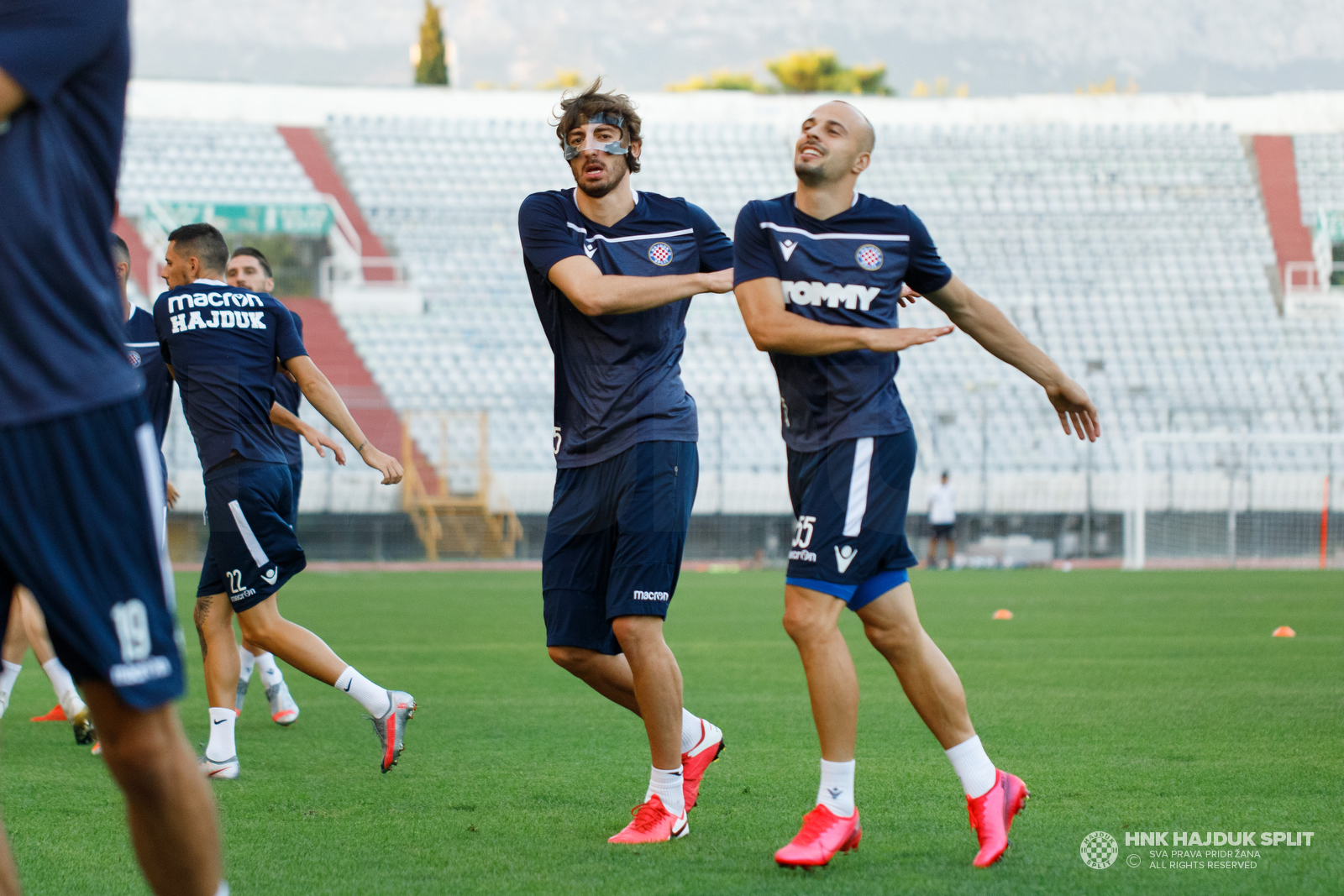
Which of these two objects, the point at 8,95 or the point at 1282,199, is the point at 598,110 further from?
the point at 1282,199

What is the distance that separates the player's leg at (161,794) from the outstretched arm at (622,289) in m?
2.23

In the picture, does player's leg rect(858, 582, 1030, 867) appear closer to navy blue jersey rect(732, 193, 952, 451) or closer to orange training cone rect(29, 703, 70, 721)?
navy blue jersey rect(732, 193, 952, 451)

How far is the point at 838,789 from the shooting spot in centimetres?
381

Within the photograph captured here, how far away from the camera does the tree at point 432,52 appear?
51.6 metres

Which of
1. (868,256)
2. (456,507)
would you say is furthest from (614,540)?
(456,507)

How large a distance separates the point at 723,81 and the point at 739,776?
5933cm

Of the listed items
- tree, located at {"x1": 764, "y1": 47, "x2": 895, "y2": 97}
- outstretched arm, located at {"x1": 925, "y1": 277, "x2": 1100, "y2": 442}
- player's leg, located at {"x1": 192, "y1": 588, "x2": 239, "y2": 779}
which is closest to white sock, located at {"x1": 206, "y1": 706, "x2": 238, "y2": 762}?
player's leg, located at {"x1": 192, "y1": 588, "x2": 239, "y2": 779}

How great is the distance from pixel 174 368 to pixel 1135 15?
65586 millimetres

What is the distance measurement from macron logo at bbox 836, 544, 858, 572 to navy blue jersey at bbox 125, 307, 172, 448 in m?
3.75

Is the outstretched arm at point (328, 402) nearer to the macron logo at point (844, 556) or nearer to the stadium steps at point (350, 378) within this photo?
the macron logo at point (844, 556)

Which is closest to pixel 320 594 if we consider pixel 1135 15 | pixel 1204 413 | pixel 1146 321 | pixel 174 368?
pixel 174 368

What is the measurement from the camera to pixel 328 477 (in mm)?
22547

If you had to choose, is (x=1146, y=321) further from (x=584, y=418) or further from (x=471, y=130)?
(x=584, y=418)

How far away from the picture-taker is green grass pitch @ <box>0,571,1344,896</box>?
12.0 feet
